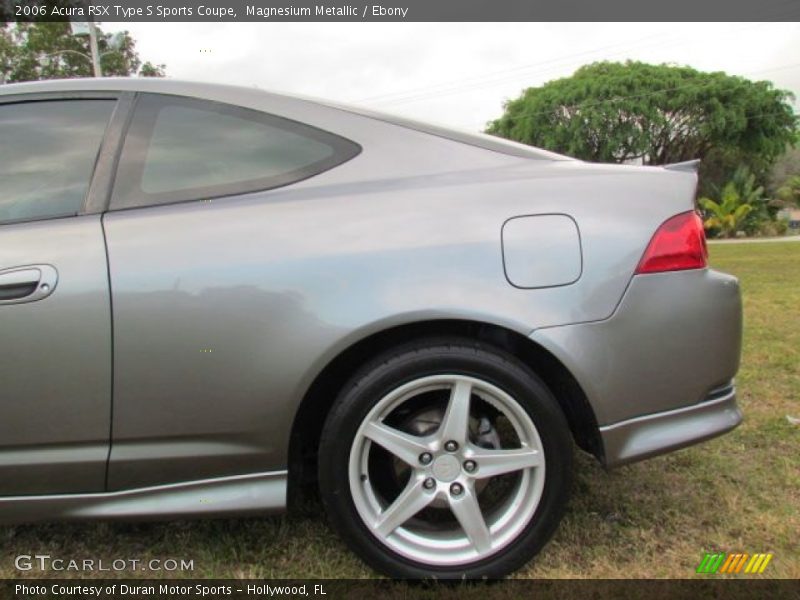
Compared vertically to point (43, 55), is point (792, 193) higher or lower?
lower

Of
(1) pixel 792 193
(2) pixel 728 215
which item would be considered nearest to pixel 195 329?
(2) pixel 728 215

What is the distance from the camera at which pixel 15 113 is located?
2125mm

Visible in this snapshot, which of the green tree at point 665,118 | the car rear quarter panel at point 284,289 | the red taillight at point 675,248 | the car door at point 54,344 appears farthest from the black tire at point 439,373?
the green tree at point 665,118

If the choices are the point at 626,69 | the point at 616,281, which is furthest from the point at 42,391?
the point at 626,69

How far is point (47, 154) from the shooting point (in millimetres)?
2086

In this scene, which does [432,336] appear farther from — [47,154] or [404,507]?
[47,154]

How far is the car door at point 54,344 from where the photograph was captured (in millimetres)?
1794

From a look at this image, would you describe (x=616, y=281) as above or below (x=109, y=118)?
below

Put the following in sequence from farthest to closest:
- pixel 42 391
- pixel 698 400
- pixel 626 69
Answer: pixel 626 69 < pixel 698 400 < pixel 42 391

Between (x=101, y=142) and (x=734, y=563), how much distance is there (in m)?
2.37

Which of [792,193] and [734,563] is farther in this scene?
[792,193]

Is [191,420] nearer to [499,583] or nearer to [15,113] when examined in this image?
[499,583]

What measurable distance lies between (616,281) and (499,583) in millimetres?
959

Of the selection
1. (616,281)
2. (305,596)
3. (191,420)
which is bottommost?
(305,596)
